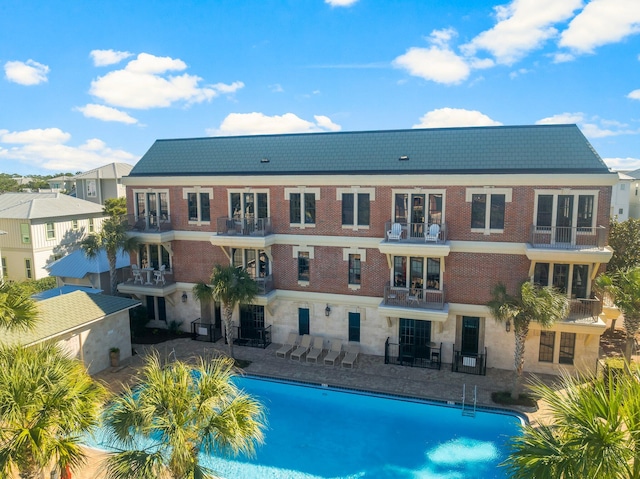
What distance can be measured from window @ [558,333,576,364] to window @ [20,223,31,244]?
40362mm

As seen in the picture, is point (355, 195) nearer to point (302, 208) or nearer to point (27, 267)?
point (302, 208)

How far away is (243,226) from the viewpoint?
83.4 feet

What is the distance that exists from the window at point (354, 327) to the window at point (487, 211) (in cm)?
806

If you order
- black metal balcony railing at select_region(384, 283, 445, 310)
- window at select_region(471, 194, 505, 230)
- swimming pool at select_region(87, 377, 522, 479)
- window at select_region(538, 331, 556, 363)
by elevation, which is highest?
window at select_region(471, 194, 505, 230)

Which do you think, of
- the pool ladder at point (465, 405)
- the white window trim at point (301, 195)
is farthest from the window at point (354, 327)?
the pool ladder at point (465, 405)

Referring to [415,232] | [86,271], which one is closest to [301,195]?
[415,232]

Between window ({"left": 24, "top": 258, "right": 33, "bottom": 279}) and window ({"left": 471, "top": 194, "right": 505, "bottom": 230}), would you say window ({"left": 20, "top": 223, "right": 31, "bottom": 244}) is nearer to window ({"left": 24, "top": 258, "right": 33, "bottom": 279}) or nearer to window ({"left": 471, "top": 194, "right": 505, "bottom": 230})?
window ({"left": 24, "top": 258, "right": 33, "bottom": 279})

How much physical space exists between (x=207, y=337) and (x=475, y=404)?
A: 629 inches

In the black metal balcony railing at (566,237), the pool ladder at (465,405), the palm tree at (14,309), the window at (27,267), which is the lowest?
the pool ladder at (465,405)

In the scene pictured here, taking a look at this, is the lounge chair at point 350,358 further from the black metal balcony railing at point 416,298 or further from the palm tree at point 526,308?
the palm tree at point 526,308

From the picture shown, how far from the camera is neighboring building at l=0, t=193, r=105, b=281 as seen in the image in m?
37.8

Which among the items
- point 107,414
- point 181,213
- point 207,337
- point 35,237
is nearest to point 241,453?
point 107,414

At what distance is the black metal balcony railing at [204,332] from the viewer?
26.9 metres

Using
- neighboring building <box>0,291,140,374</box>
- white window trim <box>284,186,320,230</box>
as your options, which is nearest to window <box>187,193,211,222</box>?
white window trim <box>284,186,320,230</box>
